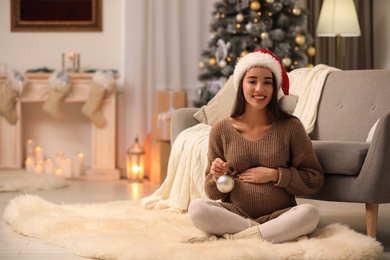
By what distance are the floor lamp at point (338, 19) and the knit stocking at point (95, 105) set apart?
6.03 ft

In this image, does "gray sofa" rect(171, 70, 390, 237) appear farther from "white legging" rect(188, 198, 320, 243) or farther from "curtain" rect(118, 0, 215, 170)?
"curtain" rect(118, 0, 215, 170)

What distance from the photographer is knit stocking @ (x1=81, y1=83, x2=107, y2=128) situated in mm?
6309

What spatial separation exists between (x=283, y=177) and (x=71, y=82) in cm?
366

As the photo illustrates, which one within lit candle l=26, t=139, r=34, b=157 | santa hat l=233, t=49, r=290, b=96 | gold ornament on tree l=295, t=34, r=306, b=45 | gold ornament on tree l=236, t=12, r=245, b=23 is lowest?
lit candle l=26, t=139, r=34, b=157

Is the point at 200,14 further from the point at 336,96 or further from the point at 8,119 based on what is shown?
the point at 336,96

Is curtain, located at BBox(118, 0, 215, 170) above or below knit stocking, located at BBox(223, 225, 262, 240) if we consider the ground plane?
above

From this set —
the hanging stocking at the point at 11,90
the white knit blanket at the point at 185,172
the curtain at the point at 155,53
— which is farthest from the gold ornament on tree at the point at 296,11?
the hanging stocking at the point at 11,90

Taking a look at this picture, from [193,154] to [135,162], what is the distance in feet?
7.33

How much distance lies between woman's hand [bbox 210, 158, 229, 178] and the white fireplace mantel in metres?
3.41

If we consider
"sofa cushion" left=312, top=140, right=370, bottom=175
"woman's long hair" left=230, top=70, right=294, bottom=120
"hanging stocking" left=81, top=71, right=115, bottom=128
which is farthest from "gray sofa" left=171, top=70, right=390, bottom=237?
"hanging stocking" left=81, top=71, right=115, bottom=128

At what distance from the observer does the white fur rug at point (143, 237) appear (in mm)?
2764

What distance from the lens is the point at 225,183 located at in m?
3.04

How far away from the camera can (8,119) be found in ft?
21.0

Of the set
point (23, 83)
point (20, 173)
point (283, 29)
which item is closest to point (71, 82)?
point (23, 83)
